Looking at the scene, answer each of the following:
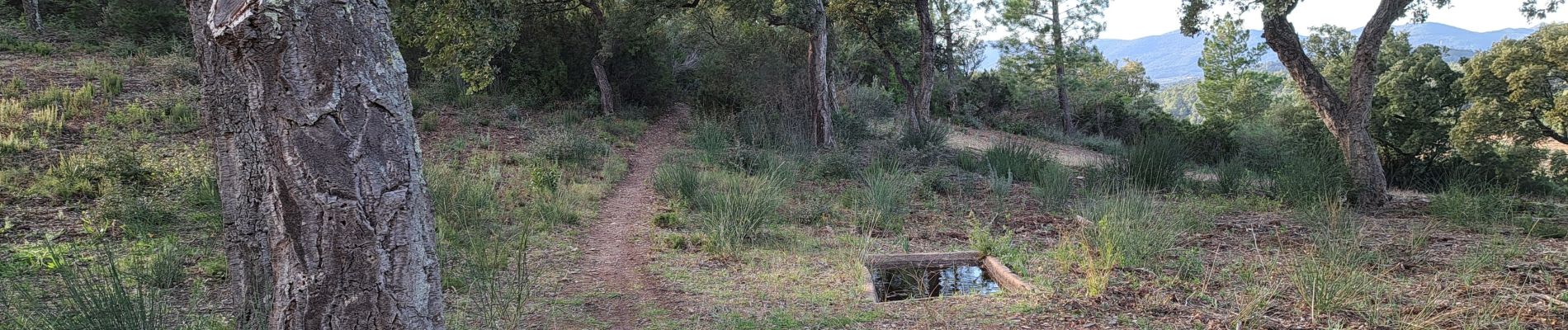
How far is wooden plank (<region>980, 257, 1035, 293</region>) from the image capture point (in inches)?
156

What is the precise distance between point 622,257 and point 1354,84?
23.3 feet

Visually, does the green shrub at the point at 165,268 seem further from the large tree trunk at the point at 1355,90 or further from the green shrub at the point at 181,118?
the large tree trunk at the point at 1355,90

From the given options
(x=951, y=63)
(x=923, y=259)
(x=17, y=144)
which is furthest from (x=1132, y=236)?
(x=951, y=63)

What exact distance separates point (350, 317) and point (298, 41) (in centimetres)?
73

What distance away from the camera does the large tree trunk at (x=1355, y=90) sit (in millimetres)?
7090

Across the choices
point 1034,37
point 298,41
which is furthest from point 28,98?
point 1034,37

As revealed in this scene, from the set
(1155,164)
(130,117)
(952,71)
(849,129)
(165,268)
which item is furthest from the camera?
(952,71)

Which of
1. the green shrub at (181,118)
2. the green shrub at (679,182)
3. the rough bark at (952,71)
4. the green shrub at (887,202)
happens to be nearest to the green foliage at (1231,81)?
the rough bark at (952,71)

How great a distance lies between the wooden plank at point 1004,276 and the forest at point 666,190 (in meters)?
0.03

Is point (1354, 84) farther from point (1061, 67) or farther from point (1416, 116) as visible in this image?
point (1061, 67)

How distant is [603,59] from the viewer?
42.0ft

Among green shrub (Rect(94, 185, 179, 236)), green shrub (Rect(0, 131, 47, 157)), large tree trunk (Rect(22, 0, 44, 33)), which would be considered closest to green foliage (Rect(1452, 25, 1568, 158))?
green shrub (Rect(94, 185, 179, 236))

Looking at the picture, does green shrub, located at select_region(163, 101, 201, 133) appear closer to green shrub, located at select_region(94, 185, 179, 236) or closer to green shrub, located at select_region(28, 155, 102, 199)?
green shrub, located at select_region(28, 155, 102, 199)

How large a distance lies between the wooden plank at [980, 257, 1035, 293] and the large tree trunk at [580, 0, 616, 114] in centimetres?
926
